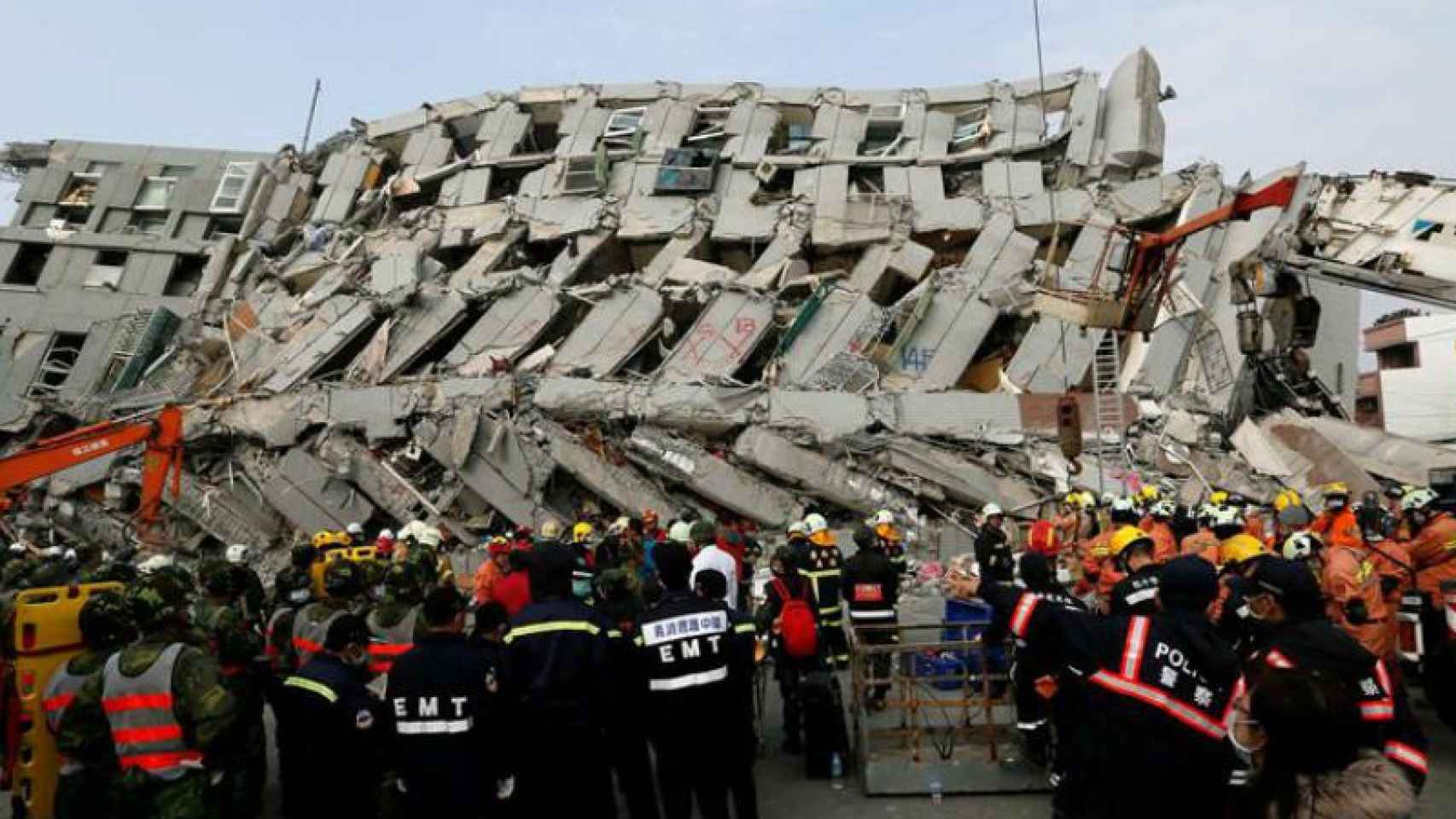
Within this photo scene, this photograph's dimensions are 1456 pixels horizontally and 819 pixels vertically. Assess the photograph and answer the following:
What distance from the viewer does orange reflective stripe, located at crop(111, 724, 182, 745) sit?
4191 millimetres

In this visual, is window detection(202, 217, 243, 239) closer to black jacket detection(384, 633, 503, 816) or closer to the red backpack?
the red backpack

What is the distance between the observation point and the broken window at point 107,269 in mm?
24953

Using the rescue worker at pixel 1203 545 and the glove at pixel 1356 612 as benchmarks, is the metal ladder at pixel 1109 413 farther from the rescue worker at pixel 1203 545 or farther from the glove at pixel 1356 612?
the glove at pixel 1356 612

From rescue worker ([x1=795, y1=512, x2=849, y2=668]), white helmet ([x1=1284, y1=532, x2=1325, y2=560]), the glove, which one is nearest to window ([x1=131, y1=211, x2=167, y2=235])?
rescue worker ([x1=795, y1=512, x2=849, y2=668])

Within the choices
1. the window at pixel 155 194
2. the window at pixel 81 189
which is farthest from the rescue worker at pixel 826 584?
the window at pixel 81 189

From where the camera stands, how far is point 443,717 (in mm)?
4559

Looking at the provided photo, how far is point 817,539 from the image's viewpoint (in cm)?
895

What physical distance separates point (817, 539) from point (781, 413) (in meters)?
8.91

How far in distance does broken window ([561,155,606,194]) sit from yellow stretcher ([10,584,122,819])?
1871 cm

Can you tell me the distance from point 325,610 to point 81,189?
2656 cm

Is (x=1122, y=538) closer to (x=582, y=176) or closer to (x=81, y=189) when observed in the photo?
(x=582, y=176)

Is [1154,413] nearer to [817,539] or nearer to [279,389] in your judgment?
[817,539]

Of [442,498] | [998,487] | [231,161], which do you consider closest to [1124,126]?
[998,487]

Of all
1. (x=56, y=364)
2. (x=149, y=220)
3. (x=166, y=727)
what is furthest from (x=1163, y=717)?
(x=149, y=220)
